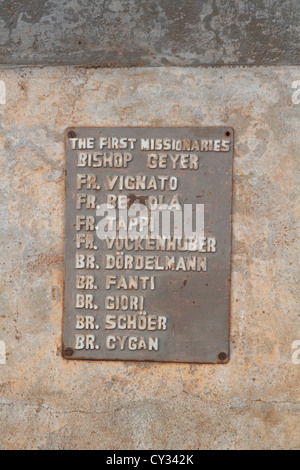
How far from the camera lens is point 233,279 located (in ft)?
8.42

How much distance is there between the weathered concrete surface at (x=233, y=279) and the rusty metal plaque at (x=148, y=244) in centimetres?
7

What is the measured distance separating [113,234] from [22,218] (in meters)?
0.55

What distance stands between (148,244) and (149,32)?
1200mm

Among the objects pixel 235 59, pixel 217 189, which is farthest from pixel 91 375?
pixel 235 59

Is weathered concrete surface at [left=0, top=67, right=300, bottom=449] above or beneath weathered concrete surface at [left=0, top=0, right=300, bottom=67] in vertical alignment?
beneath

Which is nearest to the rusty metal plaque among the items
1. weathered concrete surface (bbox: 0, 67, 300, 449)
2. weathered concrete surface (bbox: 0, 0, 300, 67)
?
weathered concrete surface (bbox: 0, 67, 300, 449)

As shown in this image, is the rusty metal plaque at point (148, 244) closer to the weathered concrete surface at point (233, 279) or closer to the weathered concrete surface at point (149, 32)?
the weathered concrete surface at point (233, 279)

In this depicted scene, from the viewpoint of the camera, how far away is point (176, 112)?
2576 millimetres

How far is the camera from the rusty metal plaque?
255 cm

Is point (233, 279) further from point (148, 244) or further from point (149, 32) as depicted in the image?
point (149, 32)

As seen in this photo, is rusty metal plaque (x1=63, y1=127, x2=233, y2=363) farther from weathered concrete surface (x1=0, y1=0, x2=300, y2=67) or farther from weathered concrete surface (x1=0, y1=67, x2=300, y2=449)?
weathered concrete surface (x1=0, y1=0, x2=300, y2=67)

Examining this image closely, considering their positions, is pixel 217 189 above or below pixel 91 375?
above

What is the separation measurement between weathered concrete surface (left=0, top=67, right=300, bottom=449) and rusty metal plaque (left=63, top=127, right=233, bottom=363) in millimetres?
70
